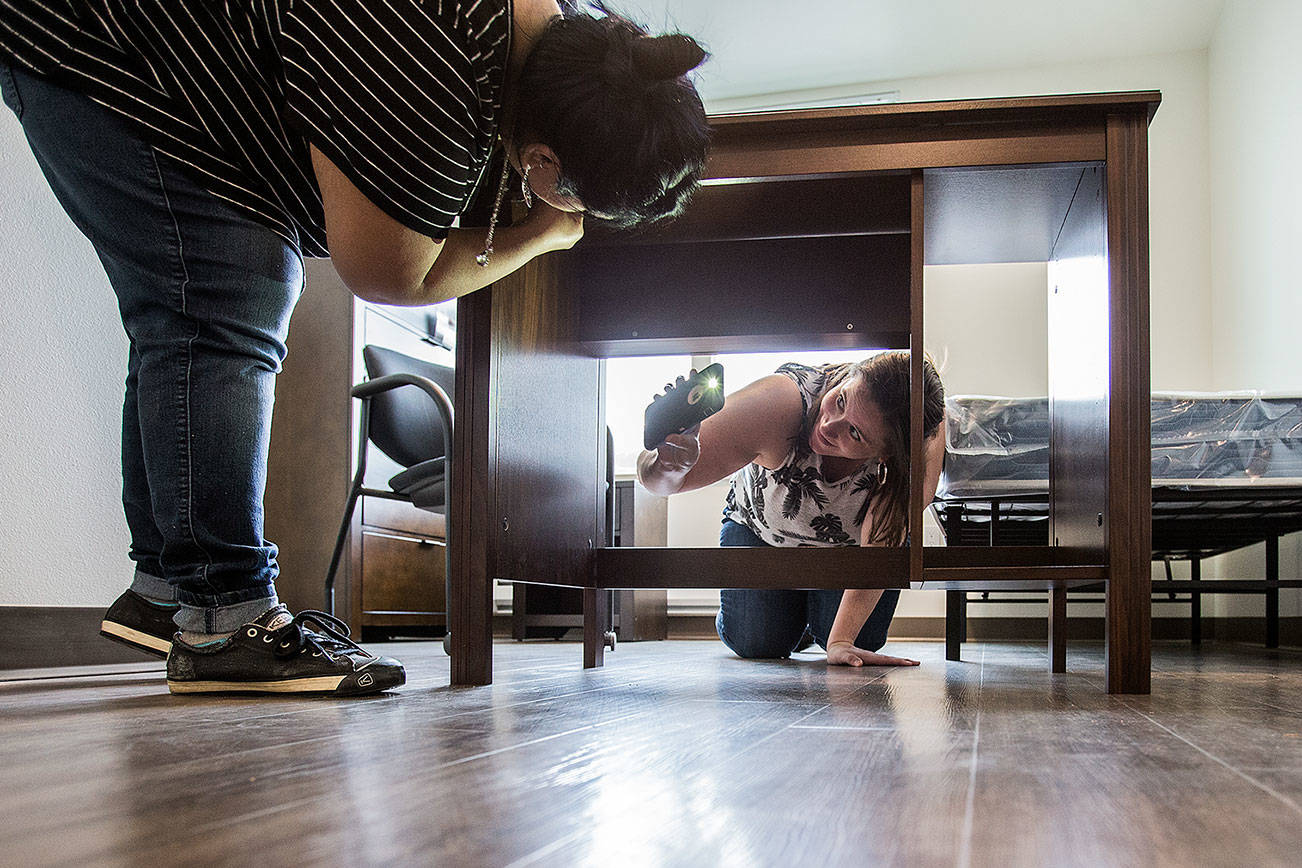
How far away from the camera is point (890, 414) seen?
2.23 m

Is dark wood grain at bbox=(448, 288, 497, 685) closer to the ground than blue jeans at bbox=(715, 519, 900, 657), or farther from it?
farther from it

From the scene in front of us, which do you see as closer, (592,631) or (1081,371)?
(1081,371)

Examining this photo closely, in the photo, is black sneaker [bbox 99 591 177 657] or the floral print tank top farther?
the floral print tank top

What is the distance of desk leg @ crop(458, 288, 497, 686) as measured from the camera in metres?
1.36

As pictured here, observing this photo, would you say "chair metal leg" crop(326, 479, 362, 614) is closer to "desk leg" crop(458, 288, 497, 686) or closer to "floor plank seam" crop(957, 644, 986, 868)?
"desk leg" crop(458, 288, 497, 686)

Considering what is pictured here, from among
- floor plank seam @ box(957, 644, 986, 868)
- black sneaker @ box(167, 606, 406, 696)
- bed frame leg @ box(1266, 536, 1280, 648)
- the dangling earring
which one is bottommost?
bed frame leg @ box(1266, 536, 1280, 648)

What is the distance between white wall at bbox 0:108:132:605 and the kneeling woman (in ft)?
3.50

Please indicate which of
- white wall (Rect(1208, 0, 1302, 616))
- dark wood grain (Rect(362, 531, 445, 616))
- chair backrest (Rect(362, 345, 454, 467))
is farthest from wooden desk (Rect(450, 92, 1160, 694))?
white wall (Rect(1208, 0, 1302, 616))

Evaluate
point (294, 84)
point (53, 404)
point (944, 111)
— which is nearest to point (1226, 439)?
point (944, 111)

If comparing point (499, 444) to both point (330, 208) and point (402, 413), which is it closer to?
point (330, 208)

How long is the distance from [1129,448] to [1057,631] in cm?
78

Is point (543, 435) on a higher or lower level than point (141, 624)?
higher

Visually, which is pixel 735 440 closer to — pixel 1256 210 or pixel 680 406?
pixel 680 406

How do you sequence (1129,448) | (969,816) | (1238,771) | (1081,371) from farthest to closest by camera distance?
(1081,371)
(1129,448)
(1238,771)
(969,816)
